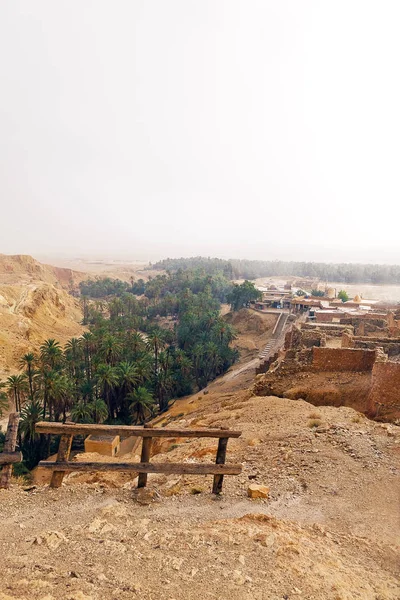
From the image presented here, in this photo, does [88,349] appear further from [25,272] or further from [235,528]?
[25,272]

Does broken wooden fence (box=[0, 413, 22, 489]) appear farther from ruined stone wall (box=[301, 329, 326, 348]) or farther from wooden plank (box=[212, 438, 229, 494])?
ruined stone wall (box=[301, 329, 326, 348])

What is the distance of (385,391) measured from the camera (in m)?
13.5

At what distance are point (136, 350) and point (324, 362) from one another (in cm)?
2450

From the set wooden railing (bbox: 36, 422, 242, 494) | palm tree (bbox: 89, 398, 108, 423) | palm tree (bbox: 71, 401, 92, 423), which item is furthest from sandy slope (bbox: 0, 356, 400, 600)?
palm tree (bbox: 89, 398, 108, 423)

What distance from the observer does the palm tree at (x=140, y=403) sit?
2880 centimetres

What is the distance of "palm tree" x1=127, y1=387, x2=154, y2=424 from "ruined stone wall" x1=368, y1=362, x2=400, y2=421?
1866 cm

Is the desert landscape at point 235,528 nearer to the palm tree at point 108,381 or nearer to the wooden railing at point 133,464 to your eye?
the wooden railing at point 133,464

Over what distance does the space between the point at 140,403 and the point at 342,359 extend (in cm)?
1767

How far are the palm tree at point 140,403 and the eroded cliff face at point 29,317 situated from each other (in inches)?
645

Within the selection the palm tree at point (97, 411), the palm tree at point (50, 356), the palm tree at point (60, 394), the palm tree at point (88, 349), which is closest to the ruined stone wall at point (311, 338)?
the palm tree at point (97, 411)

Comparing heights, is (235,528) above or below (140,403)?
above

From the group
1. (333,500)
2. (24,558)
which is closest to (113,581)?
(24,558)

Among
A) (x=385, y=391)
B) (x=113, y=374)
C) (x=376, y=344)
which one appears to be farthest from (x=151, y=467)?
(x=113, y=374)

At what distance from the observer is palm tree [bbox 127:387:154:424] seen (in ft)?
94.5
